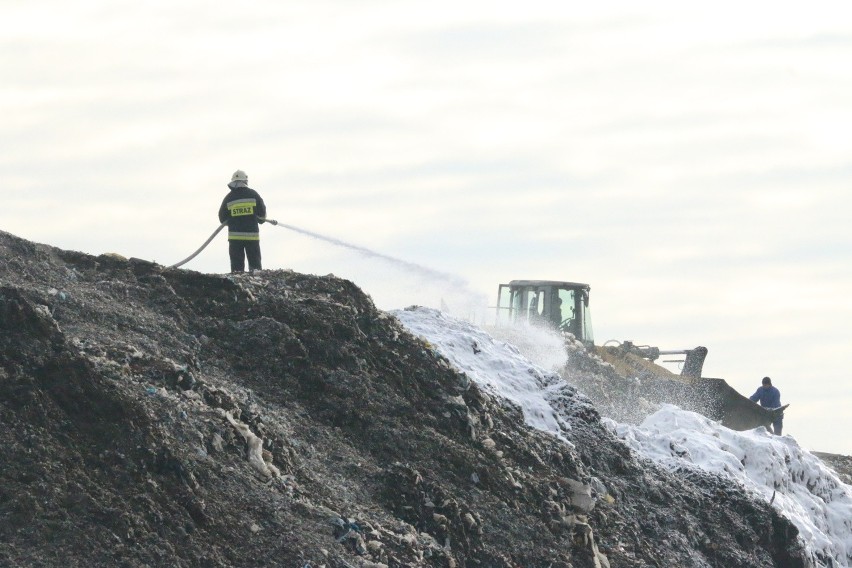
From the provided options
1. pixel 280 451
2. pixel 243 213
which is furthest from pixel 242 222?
pixel 280 451

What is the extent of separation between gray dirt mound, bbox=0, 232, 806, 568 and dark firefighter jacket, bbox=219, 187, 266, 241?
1.32 meters

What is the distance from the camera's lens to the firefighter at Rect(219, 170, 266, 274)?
15.6 m

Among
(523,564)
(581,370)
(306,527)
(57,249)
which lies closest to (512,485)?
(523,564)

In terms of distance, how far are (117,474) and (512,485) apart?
4.10 metres

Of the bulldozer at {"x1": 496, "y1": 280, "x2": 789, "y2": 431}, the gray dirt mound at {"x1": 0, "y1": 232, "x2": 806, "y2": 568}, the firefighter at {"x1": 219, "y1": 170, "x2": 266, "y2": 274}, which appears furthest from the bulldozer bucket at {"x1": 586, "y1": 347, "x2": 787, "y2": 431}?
the gray dirt mound at {"x1": 0, "y1": 232, "x2": 806, "y2": 568}

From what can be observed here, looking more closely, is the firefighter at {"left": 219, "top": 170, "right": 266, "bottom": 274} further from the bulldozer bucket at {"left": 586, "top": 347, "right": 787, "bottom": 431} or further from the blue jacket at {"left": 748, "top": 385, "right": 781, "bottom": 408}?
the blue jacket at {"left": 748, "top": 385, "right": 781, "bottom": 408}

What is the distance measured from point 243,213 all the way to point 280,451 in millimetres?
5536

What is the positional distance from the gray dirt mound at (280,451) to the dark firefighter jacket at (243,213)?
4.33ft

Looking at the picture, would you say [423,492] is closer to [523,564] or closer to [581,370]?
[523,564]

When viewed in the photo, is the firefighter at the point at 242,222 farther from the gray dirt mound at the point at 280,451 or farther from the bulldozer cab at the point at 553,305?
the bulldozer cab at the point at 553,305

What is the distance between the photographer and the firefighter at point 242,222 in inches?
613

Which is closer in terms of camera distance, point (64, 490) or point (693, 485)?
point (64, 490)

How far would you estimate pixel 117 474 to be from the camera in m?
9.13

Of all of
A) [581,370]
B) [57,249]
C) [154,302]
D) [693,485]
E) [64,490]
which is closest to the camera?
[64,490]
